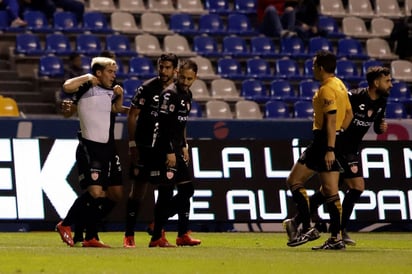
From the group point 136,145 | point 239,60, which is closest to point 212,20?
point 239,60

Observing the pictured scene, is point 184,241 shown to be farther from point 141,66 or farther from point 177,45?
point 177,45

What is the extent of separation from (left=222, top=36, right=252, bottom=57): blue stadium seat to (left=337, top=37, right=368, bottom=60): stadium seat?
2262mm

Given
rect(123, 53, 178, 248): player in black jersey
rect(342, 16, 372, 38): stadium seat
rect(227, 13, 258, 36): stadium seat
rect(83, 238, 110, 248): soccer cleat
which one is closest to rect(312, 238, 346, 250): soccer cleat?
rect(123, 53, 178, 248): player in black jersey

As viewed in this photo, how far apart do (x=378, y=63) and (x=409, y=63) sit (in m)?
0.72

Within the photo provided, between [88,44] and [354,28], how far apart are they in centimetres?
690

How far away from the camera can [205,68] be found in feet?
86.0

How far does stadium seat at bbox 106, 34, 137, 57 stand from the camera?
84.4 ft

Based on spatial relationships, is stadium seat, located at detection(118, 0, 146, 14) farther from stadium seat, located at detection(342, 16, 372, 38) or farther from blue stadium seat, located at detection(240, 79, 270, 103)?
stadium seat, located at detection(342, 16, 372, 38)

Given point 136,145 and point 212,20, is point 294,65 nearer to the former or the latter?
point 212,20

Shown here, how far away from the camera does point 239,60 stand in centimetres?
2708

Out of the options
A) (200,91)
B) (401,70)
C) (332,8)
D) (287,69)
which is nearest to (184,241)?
(200,91)

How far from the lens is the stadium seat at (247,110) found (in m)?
24.8

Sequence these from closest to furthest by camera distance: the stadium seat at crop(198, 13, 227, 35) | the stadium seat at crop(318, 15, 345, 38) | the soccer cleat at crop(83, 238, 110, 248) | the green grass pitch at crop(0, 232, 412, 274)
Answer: the green grass pitch at crop(0, 232, 412, 274) → the soccer cleat at crop(83, 238, 110, 248) → the stadium seat at crop(198, 13, 227, 35) → the stadium seat at crop(318, 15, 345, 38)

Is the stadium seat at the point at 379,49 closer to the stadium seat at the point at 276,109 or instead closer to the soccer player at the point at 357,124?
the stadium seat at the point at 276,109
